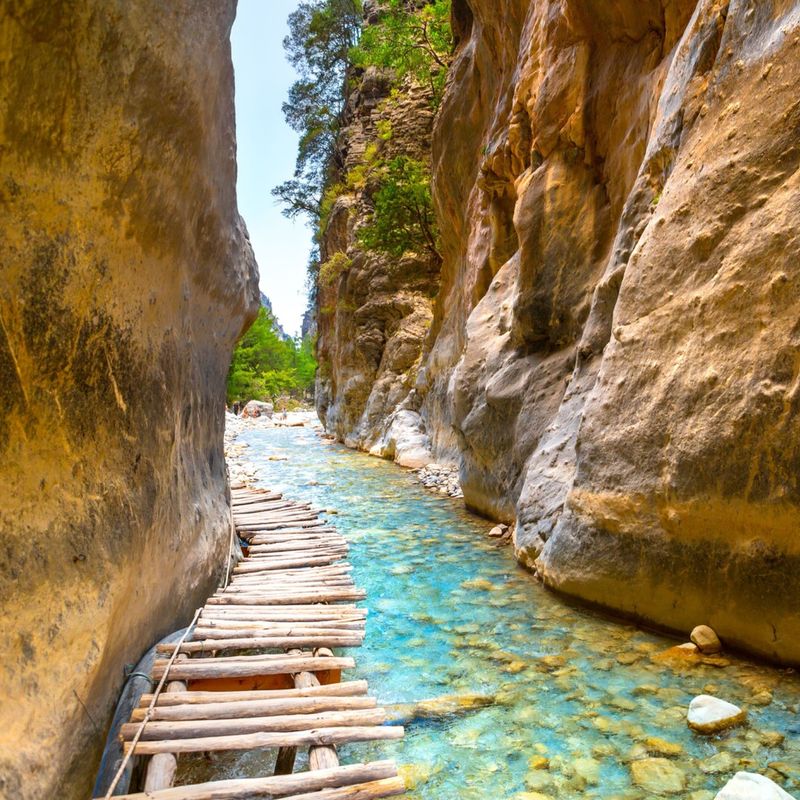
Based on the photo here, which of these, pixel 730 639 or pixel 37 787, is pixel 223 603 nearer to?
pixel 37 787

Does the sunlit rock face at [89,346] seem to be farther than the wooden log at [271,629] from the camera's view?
No

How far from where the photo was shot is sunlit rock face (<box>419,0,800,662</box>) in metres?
3.25

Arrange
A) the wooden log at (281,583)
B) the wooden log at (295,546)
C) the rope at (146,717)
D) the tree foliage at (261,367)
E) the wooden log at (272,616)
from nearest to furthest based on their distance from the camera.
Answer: the rope at (146,717)
the wooden log at (272,616)
the wooden log at (281,583)
the wooden log at (295,546)
the tree foliage at (261,367)

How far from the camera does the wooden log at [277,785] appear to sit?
2002mm

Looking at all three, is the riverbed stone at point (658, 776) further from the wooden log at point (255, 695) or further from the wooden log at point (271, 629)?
the wooden log at point (271, 629)

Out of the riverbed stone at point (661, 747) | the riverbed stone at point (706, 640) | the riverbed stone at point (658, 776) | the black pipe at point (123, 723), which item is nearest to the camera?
the black pipe at point (123, 723)

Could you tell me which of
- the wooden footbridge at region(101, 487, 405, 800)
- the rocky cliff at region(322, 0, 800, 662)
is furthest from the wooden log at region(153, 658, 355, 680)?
the rocky cliff at region(322, 0, 800, 662)

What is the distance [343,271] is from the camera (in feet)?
70.4

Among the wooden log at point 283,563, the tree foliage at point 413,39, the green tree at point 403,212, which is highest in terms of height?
the tree foliage at point 413,39

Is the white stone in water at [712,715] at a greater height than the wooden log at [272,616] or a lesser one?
lesser

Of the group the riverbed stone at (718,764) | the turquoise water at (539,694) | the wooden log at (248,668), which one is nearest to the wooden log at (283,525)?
the turquoise water at (539,694)

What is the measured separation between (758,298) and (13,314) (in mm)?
3829

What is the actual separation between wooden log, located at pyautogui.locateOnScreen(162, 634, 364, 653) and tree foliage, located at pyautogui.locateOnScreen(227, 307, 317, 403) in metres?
31.4

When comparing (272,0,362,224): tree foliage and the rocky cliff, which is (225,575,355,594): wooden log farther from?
(272,0,362,224): tree foliage
